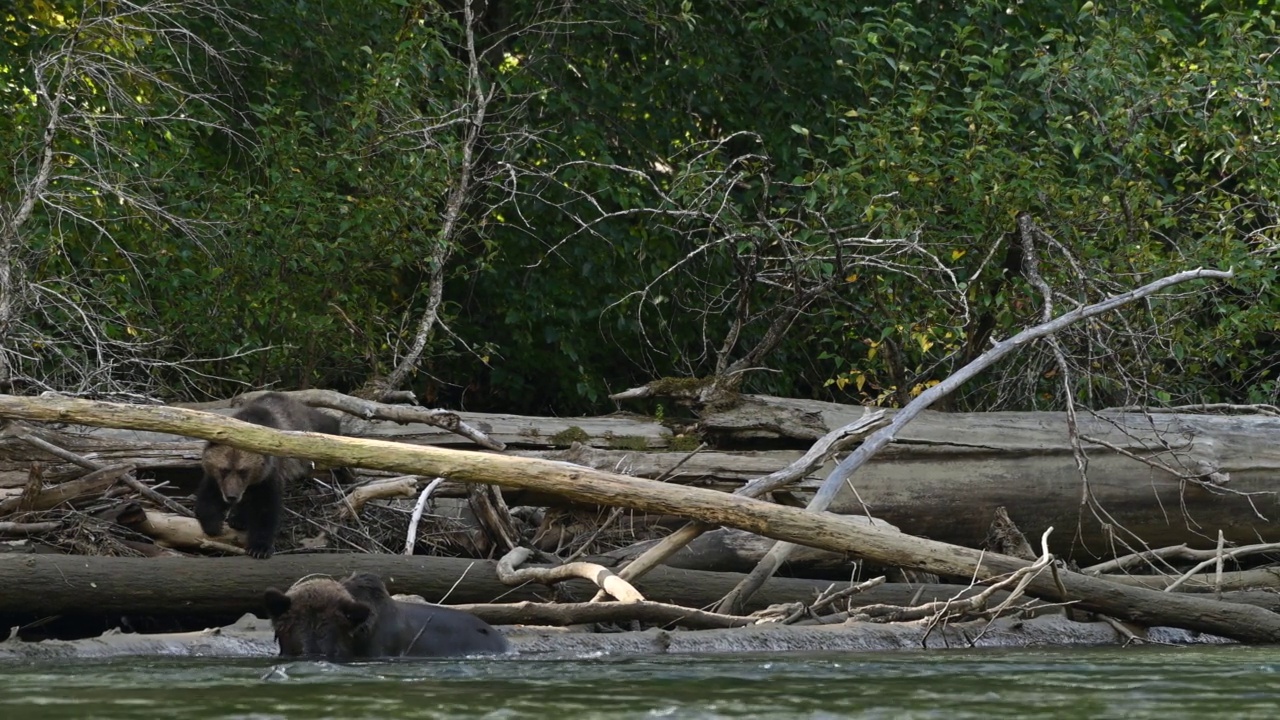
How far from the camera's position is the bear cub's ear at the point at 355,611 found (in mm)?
7094

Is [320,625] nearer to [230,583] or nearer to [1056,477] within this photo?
[230,583]

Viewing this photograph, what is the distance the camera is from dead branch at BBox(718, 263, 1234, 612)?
8.37 meters

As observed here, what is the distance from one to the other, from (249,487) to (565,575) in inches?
76.8

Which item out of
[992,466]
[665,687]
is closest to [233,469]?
[665,687]

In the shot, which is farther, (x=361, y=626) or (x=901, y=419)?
(x=901, y=419)

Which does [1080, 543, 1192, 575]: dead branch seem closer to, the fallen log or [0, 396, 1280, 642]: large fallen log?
[0, 396, 1280, 642]: large fallen log

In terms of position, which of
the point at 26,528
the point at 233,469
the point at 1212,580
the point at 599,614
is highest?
the point at 233,469

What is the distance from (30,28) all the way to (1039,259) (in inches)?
331

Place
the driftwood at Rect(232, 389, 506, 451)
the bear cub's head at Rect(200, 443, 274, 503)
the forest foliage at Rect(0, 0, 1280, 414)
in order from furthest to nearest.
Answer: the forest foliage at Rect(0, 0, 1280, 414)
the driftwood at Rect(232, 389, 506, 451)
the bear cub's head at Rect(200, 443, 274, 503)

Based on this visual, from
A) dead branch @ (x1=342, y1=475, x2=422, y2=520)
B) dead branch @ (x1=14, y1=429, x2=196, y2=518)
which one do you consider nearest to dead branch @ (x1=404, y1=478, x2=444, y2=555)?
dead branch @ (x1=342, y1=475, x2=422, y2=520)

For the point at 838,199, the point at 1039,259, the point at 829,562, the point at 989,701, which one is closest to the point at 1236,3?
the point at 1039,259

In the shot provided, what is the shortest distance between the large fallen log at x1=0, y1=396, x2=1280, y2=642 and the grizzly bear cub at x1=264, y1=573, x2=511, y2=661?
604mm

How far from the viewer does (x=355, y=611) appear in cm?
711

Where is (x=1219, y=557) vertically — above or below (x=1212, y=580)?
above
